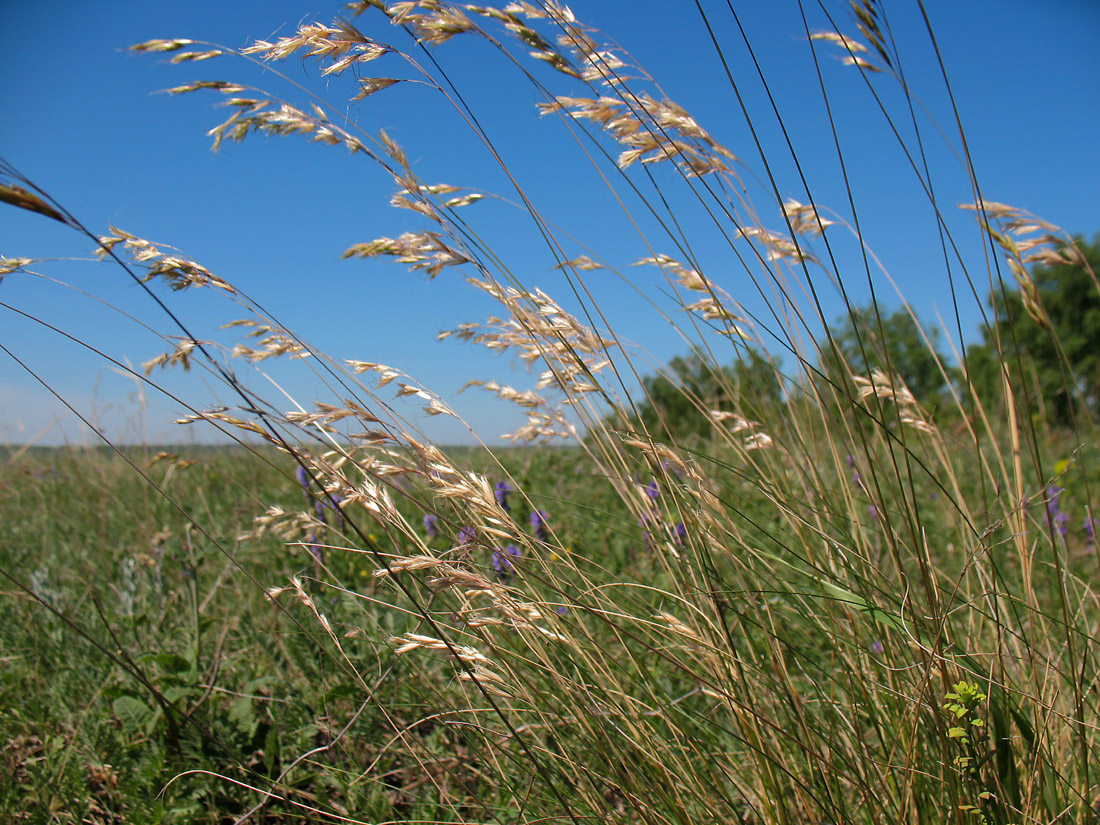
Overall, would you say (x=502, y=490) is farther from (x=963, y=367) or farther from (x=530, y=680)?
(x=963, y=367)

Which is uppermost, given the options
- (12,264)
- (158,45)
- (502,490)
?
(158,45)

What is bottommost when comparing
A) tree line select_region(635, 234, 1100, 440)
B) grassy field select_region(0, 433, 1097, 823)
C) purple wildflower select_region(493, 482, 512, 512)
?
grassy field select_region(0, 433, 1097, 823)

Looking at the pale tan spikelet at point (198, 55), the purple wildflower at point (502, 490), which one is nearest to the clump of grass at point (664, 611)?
the pale tan spikelet at point (198, 55)

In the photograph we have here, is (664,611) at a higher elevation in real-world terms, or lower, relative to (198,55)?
lower

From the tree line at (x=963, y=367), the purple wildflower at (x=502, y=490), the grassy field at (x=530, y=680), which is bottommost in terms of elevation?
the grassy field at (x=530, y=680)

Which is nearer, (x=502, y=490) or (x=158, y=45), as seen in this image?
(x=158, y=45)

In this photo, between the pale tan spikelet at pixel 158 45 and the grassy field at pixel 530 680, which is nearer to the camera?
the grassy field at pixel 530 680

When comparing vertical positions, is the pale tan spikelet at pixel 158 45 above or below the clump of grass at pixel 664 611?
above

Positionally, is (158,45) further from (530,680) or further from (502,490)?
(502,490)

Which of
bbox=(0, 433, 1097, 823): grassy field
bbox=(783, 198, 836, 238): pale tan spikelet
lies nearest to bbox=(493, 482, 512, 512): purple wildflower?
bbox=(0, 433, 1097, 823): grassy field

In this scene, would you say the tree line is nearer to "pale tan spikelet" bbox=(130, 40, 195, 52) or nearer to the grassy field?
the grassy field

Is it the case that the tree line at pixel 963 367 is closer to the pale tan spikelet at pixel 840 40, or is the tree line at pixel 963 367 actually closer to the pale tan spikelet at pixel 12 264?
the pale tan spikelet at pixel 840 40

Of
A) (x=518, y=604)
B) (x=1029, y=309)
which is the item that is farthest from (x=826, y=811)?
(x=1029, y=309)

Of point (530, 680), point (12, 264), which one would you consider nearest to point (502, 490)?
point (530, 680)
